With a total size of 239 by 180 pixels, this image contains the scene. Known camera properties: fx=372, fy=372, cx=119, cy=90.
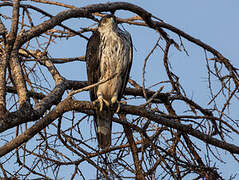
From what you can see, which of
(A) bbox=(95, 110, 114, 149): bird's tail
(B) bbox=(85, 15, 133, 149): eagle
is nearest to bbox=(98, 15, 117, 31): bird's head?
(B) bbox=(85, 15, 133, 149): eagle

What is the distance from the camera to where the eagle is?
14.0 ft

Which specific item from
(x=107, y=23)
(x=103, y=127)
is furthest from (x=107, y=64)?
(x=103, y=127)

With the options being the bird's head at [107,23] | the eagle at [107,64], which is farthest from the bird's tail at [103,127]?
the bird's head at [107,23]

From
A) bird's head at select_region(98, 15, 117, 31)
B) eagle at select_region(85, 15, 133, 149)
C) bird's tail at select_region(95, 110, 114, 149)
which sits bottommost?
bird's tail at select_region(95, 110, 114, 149)

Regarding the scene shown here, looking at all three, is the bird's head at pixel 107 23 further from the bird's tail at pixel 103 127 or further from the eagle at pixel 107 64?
the bird's tail at pixel 103 127

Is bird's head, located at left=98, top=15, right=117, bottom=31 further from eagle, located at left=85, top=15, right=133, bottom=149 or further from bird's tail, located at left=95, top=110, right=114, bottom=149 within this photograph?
bird's tail, located at left=95, top=110, right=114, bottom=149

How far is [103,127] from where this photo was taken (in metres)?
4.44

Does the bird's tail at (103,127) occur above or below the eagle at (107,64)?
below

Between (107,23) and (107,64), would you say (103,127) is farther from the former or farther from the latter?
(107,23)

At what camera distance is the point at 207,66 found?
3684mm

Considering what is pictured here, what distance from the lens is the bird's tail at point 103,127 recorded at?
4379 millimetres

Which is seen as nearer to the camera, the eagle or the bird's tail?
the eagle

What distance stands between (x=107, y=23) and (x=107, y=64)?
0.53 metres

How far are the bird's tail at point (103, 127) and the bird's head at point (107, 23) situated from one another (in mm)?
1004
